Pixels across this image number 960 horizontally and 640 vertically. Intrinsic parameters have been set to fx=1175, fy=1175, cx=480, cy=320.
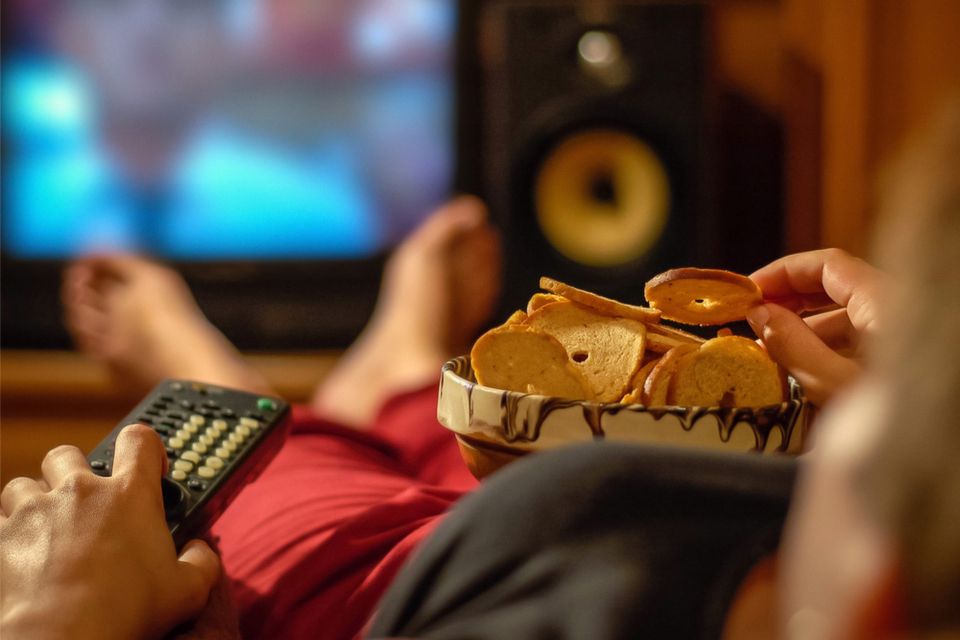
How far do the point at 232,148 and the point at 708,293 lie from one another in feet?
5.35

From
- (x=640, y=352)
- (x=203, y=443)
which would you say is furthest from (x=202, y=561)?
(x=640, y=352)

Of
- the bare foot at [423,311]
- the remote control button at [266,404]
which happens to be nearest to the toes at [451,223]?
the bare foot at [423,311]

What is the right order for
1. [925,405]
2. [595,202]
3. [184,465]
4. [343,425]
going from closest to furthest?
[925,405]
[184,465]
[343,425]
[595,202]

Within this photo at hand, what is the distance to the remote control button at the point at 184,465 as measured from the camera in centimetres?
64

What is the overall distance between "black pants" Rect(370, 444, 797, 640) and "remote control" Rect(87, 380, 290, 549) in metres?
0.25

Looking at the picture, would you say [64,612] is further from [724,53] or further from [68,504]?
[724,53]

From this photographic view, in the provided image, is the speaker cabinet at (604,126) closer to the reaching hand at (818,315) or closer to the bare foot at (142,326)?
the bare foot at (142,326)

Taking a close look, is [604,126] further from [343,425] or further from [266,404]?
[266,404]

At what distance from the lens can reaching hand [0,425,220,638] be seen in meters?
0.48

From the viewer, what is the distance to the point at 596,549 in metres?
0.36

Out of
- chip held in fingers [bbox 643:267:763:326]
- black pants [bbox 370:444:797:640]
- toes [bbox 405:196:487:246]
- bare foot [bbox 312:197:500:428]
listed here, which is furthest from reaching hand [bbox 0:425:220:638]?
toes [bbox 405:196:487:246]

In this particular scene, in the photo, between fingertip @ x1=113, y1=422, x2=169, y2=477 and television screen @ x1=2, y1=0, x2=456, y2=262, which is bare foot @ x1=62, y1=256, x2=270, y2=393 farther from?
fingertip @ x1=113, y1=422, x2=169, y2=477

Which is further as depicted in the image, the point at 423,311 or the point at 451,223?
the point at 451,223

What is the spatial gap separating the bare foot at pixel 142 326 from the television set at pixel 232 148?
108 mm
